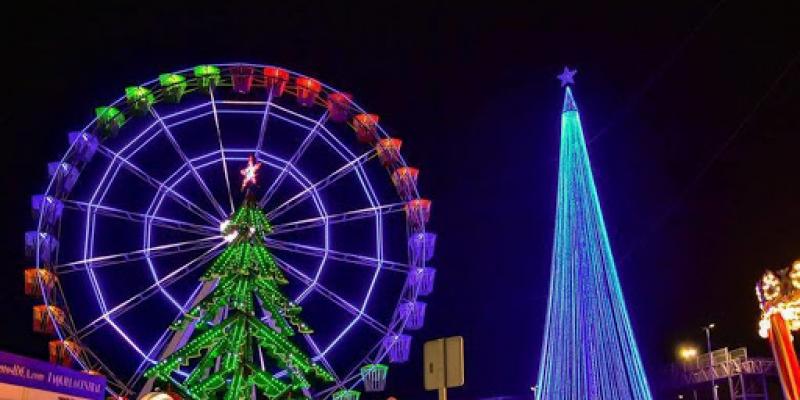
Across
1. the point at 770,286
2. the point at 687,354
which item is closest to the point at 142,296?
the point at 770,286

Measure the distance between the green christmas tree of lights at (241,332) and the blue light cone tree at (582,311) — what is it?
11.2m

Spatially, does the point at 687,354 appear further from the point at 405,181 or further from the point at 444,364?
the point at 444,364

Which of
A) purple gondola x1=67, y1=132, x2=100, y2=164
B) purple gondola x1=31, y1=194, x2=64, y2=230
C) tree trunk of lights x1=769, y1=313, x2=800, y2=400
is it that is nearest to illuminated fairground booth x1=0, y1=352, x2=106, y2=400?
purple gondola x1=31, y1=194, x2=64, y2=230

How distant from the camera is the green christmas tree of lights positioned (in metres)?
17.2

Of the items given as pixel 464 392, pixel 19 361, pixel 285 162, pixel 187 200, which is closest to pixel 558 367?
pixel 285 162

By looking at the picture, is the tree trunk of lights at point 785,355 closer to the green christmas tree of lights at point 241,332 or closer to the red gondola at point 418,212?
the red gondola at point 418,212

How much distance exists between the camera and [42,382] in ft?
32.1

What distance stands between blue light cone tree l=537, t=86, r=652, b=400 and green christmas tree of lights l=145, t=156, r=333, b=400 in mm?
11199

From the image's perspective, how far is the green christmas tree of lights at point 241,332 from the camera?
A: 1725cm

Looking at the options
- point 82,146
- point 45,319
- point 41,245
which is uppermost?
point 82,146

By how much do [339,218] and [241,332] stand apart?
300 inches

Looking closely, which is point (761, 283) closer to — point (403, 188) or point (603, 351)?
point (603, 351)

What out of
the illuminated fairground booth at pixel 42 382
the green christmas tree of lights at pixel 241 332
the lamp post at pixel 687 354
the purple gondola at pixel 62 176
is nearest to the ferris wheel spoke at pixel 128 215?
the purple gondola at pixel 62 176

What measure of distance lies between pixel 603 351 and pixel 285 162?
11739mm
